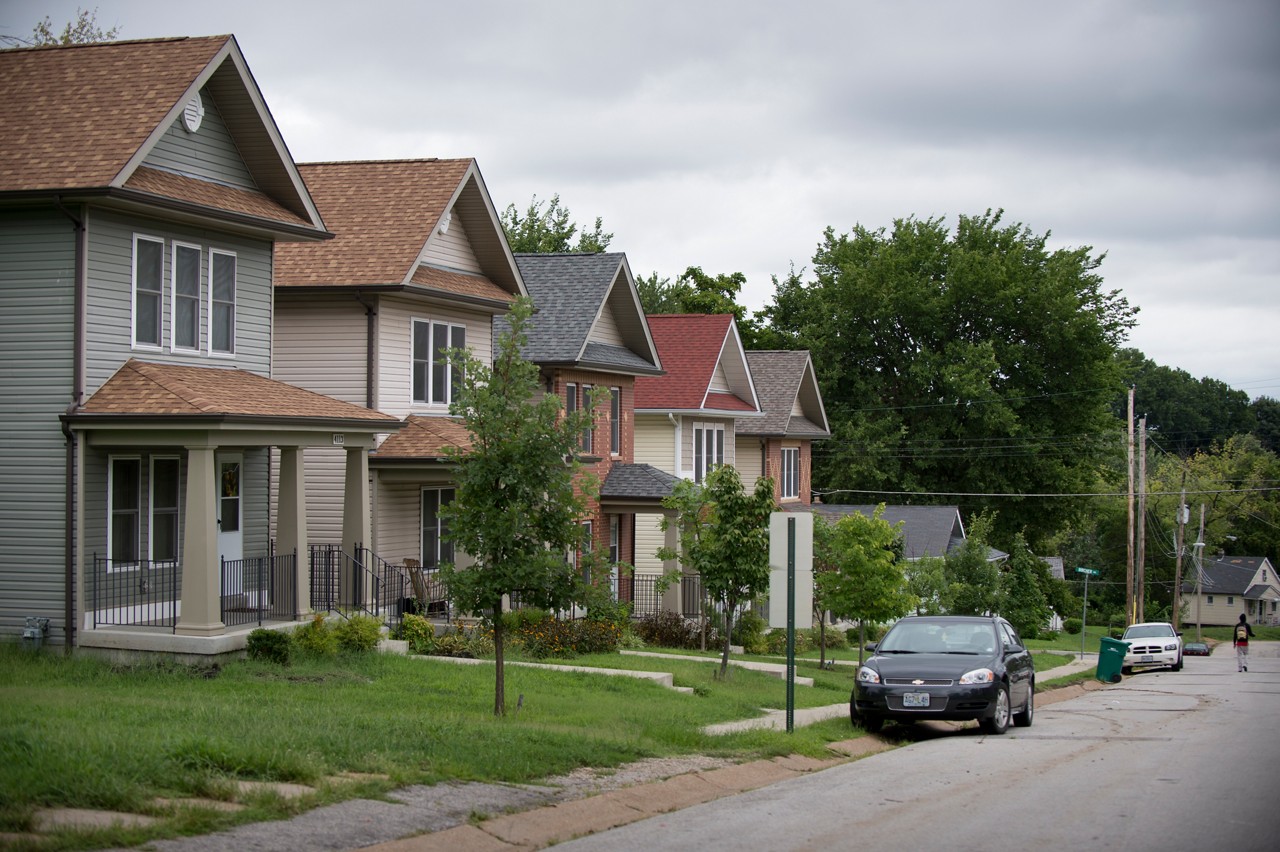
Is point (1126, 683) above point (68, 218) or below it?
below

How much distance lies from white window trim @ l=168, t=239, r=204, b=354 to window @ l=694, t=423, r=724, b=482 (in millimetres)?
21244

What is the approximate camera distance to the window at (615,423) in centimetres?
3506

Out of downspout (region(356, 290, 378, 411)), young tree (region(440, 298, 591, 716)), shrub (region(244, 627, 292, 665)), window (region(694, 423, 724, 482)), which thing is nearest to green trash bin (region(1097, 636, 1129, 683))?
window (region(694, 423, 724, 482))

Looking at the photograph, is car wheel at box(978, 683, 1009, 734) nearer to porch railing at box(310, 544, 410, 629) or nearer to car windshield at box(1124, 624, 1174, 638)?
porch railing at box(310, 544, 410, 629)

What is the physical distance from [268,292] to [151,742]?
13202mm

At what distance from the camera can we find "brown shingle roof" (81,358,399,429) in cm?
1831

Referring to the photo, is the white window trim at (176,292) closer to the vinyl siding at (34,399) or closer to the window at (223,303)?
the window at (223,303)

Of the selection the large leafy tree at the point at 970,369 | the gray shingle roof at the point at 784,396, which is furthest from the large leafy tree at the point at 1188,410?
the gray shingle roof at the point at 784,396

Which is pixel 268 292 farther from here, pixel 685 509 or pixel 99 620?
pixel 685 509

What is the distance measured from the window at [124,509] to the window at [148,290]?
1.92 metres

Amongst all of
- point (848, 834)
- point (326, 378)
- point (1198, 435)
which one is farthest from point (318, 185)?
point (1198, 435)

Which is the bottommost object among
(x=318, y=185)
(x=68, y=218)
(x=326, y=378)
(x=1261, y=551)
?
(x=1261, y=551)

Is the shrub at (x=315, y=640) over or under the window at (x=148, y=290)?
under

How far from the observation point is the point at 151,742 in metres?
10.5
